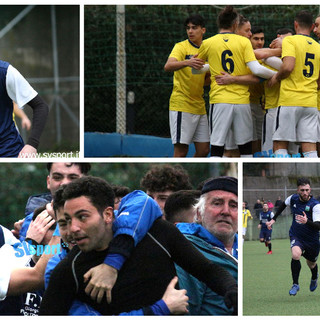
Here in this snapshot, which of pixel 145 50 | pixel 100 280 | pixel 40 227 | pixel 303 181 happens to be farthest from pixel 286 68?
pixel 145 50

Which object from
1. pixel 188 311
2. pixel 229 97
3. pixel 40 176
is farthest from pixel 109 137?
pixel 188 311

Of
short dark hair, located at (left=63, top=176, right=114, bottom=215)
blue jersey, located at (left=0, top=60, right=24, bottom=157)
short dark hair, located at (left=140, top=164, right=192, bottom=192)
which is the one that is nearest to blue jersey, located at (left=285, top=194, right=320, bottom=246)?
short dark hair, located at (left=140, top=164, right=192, bottom=192)

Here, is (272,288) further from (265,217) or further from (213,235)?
(213,235)

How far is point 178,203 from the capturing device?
4238 mm

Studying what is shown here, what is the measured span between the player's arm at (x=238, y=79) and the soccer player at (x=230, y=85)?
49 millimetres

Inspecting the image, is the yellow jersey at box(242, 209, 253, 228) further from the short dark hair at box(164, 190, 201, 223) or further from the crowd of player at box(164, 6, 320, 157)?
the crowd of player at box(164, 6, 320, 157)

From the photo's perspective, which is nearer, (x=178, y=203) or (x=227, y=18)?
(x=178, y=203)

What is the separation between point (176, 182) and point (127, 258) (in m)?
1.23

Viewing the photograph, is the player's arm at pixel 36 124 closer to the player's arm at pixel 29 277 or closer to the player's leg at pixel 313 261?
the player's arm at pixel 29 277

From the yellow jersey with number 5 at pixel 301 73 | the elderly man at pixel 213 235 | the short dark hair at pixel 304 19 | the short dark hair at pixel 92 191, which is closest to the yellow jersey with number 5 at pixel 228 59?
the yellow jersey with number 5 at pixel 301 73

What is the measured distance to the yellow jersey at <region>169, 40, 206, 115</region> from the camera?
714 centimetres

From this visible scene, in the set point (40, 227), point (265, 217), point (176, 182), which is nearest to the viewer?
point (40, 227)

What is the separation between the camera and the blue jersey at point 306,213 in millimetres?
5245

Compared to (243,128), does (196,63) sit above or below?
above
